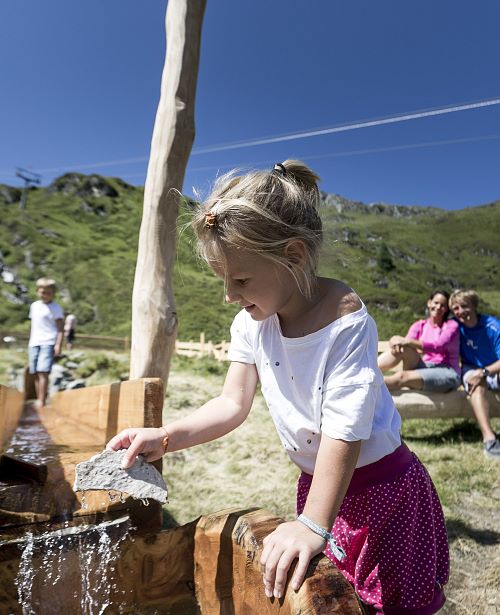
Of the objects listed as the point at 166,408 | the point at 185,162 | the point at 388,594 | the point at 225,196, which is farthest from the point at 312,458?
the point at 166,408

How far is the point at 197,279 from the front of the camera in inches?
1452

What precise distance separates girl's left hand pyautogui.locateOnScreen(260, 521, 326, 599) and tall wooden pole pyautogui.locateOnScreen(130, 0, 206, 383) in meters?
2.00

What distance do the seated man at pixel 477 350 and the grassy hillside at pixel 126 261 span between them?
7450 millimetres

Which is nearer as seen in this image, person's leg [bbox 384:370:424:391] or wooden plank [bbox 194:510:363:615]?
wooden plank [bbox 194:510:363:615]

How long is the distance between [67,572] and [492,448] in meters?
3.98

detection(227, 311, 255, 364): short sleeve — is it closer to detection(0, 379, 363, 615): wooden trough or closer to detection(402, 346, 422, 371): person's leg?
detection(0, 379, 363, 615): wooden trough

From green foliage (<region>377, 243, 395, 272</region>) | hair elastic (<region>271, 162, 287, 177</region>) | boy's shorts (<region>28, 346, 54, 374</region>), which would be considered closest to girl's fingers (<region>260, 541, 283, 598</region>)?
hair elastic (<region>271, 162, 287, 177</region>)

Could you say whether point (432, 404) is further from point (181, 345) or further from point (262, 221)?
point (181, 345)

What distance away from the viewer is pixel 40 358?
598cm

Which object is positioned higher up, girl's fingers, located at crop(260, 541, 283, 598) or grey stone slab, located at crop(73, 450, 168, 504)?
grey stone slab, located at crop(73, 450, 168, 504)

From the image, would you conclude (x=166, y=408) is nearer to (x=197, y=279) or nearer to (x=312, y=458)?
(x=312, y=458)

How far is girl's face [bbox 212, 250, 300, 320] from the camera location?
1177 mm

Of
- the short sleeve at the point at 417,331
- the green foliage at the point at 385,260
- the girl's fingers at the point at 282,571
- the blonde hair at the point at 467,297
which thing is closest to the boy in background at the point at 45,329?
the short sleeve at the point at 417,331

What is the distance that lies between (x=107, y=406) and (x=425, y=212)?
304ft
